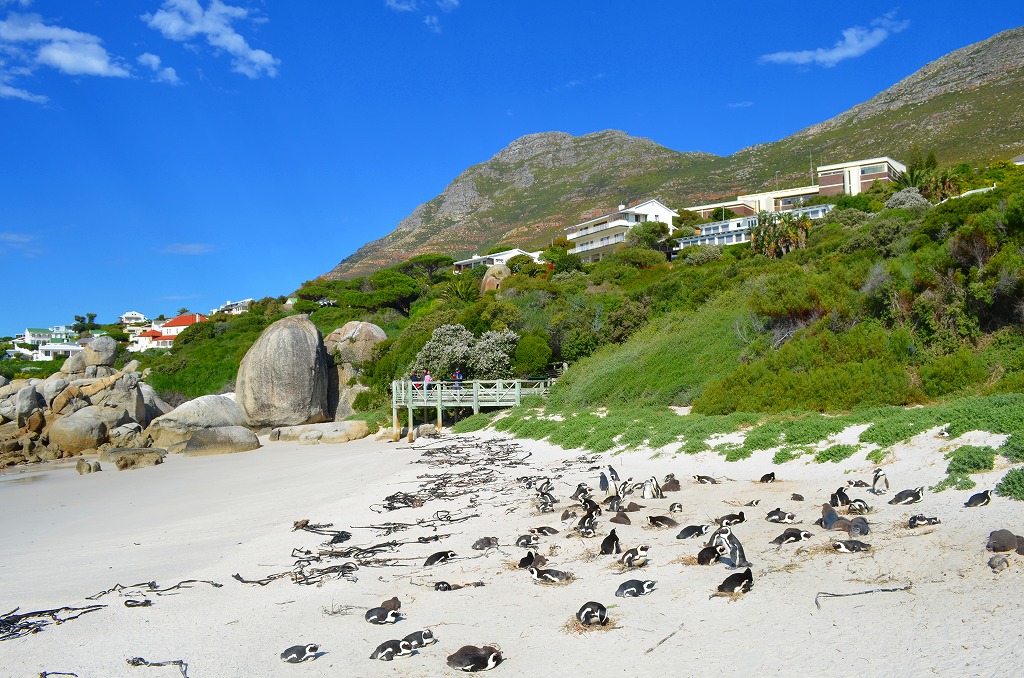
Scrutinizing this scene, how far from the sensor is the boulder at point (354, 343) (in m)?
31.5

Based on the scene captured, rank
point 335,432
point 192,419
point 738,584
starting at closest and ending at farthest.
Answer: point 738,584 → point 335,432 → point 192,419

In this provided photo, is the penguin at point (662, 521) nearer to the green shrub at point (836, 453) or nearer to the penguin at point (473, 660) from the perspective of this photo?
the green shrub at point (836, 453)

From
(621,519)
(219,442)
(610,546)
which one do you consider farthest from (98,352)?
(610,546)

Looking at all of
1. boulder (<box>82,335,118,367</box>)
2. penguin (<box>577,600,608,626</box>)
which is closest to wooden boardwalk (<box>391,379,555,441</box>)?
boulder (<box>82,335,118,367</box>)

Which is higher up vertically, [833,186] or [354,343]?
[833,186]

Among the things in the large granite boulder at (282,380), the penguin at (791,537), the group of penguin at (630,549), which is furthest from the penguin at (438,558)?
the large granite boulder at (282,380)

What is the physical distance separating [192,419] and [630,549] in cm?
2310

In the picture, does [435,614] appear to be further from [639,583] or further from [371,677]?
[639,583]

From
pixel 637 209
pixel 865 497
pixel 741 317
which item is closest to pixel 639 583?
pixel 865 497

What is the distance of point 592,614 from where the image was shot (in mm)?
4758

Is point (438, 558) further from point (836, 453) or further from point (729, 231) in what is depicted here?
point (729, 231)

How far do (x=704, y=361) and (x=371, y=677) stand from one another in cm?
1473

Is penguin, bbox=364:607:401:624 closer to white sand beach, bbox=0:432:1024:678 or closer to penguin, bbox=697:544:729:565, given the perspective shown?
white sand beach, bbox=0:432:1024:678

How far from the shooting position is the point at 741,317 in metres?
18.8
